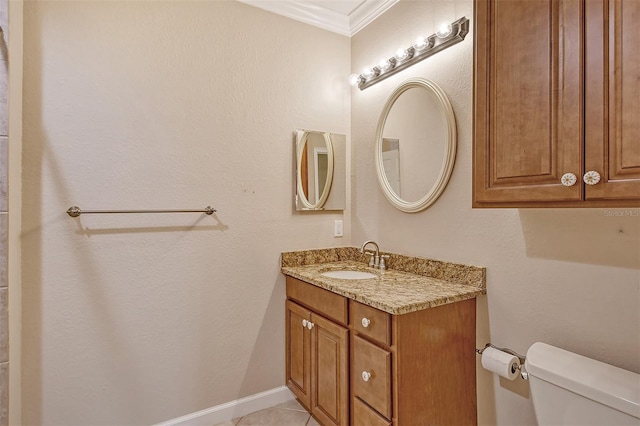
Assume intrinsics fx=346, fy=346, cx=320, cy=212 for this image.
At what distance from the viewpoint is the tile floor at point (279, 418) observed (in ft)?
6.59

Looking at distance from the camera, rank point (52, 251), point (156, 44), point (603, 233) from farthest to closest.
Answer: point (156, 44), point (52, 251), point (603, 233)

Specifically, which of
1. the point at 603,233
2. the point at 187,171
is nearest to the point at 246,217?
the point at 187,171

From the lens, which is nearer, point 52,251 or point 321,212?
point 52,251

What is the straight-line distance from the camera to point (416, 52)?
1.88 meters

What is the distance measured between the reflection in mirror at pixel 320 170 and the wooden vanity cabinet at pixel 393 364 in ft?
2.18

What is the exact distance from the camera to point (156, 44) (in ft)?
6.04

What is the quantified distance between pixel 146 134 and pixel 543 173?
1791mm

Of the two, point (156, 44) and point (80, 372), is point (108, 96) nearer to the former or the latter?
point (156, 44)

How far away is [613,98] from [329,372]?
5.18 ft

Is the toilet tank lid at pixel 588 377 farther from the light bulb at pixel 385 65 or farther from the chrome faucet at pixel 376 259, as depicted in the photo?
the light bulb at pixel 385 65

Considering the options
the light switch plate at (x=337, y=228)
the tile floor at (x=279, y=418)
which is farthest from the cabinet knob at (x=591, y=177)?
the tile floor at (x=279, y=418)

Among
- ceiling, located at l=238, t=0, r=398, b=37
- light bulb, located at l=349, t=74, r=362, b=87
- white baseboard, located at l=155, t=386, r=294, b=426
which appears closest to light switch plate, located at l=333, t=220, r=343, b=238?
light bulb, located at l=349, t=74, r=362, b=87

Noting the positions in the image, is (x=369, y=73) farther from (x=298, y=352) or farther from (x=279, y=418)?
(x=279, y=418)

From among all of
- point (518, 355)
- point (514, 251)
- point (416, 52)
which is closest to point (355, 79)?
point (416, 52)
